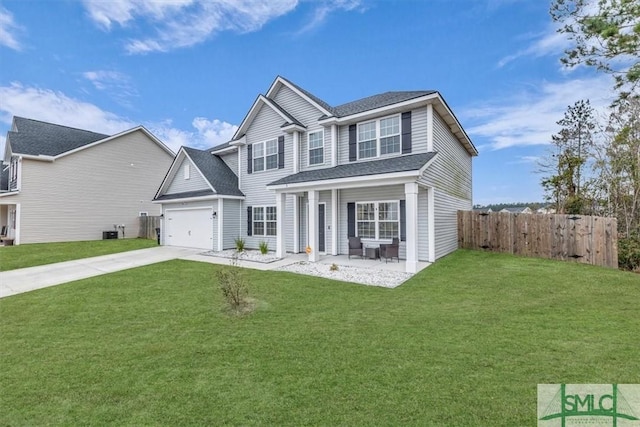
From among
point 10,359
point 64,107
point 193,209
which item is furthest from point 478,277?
point 64,107

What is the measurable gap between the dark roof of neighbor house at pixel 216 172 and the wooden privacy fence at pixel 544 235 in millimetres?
12262

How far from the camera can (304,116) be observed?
1473 cm

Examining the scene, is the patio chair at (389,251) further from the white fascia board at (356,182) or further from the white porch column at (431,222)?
the white fascia board at (356,182)

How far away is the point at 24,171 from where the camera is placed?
18.3 m

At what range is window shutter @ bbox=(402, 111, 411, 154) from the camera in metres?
11.8

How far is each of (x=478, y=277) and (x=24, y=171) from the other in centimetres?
2557

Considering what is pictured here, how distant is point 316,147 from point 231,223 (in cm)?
642

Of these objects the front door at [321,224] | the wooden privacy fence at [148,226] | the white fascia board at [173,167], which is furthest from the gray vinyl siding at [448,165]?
the wooden privacy fence at [148,226]

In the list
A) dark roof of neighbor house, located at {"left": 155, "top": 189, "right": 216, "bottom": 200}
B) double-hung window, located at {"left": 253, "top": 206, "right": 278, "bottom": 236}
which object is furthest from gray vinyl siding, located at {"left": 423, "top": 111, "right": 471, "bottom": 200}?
dark roof of neighbor house, located at {"left": 155, "top": 189, "right": 216, "bottom": 200}

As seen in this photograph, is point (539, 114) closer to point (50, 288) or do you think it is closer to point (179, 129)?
point (50, 288)

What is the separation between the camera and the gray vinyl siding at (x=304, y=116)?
45.8 ft

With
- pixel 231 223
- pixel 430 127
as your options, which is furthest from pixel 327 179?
pixel 231 223

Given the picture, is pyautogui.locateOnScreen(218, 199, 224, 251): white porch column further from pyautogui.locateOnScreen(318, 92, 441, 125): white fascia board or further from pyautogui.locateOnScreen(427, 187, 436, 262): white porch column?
pyautogui.locateOnScreen(427, 187, 436, 262): white porch column

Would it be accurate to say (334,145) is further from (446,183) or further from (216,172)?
(216,172)
